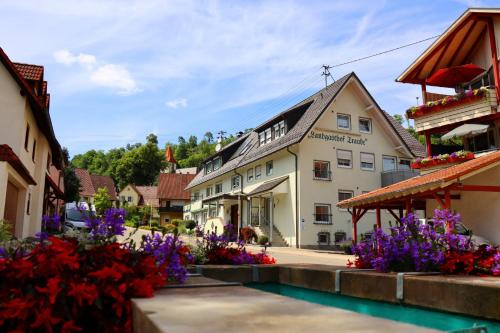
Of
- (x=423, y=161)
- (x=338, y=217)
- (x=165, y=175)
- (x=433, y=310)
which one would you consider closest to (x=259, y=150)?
(x=338, y=217)

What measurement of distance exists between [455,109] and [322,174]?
12351mm

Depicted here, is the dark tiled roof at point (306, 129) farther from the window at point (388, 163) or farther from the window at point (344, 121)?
the window at point (344, 121)

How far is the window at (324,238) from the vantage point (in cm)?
2839

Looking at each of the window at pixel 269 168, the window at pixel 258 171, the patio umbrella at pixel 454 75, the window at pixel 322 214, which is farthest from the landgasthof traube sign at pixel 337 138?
the patio umbrella at pixel 454 75

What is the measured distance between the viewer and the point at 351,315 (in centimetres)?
221

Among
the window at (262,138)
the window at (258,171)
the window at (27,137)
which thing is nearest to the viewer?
the window at (27,137)

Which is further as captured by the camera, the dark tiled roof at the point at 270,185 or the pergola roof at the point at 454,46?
the dark tiled roof at the point at 270,185

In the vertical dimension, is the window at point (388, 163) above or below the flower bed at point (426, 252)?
above

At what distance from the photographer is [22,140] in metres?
17.5

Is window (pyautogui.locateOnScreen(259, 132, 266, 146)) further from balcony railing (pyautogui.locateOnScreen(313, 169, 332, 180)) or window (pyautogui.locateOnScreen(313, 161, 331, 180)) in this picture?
balcony railing (pyautogui.locateOnScreen(313, 169, 332, 180))

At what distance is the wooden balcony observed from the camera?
1708cm

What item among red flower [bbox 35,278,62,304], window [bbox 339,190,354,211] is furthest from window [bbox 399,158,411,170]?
red flower [bbox 35,278,62,304]

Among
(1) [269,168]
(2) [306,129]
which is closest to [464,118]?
(2) [306,129]

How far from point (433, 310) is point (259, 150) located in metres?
31.2
